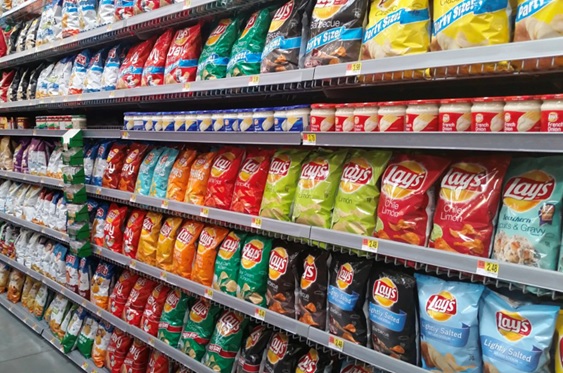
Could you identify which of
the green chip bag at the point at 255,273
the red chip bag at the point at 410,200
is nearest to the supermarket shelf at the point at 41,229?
the green chip bag at the point at 255,273

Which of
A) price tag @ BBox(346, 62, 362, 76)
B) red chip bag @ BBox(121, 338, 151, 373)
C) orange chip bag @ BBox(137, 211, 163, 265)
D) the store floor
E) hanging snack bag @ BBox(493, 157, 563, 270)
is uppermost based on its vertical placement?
price tag @ BBox(346, 62, 362, 76)

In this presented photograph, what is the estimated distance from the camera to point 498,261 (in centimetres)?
113

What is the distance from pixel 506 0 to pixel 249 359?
1.72 m

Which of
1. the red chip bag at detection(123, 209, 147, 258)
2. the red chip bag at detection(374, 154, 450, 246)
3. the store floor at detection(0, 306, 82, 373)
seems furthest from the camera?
the store floor at detection(0, 306, 82, 373)

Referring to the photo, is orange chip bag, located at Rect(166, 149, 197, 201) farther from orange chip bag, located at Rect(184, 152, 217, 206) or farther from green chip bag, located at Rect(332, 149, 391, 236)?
green chip bag, located at Rect(332, 149, 391, 236)

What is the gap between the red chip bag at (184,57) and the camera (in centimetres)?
213

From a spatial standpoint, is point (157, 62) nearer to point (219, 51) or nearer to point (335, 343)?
point (219, 51)

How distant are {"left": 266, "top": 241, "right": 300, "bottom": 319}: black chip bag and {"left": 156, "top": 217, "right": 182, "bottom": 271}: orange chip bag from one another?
731mm

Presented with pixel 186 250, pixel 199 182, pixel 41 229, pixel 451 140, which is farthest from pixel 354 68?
pixel 41 229

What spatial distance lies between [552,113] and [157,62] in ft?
6.28

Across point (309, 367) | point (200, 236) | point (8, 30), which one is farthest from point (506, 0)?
point (8, 30)

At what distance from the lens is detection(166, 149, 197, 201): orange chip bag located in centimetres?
224

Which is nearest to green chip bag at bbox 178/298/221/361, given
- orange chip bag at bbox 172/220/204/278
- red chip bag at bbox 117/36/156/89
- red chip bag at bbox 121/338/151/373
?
orange chip bag at bbox 172/220/204/278

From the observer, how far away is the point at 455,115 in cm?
120
